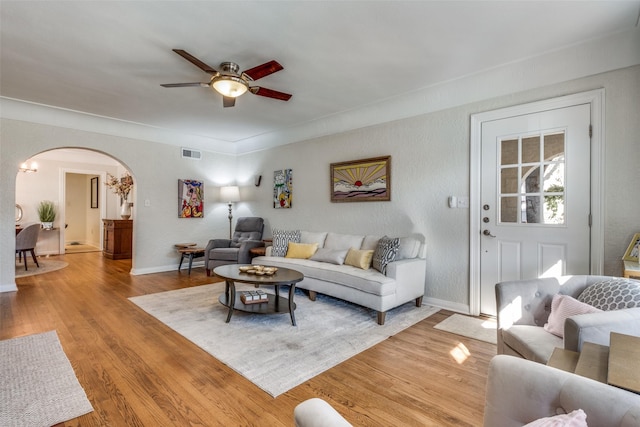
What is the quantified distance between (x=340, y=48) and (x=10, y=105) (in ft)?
15.4

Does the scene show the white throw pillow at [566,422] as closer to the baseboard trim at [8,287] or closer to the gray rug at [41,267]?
the baseboard trim at [8,287]

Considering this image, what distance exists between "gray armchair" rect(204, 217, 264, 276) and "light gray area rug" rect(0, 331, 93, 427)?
2.77 m

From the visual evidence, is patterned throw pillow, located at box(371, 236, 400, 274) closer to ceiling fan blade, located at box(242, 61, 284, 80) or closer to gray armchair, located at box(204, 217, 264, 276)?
ceiling fan blade, located at box(242, 61, 284, 80)

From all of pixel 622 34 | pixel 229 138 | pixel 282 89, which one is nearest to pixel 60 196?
pixel 229 138

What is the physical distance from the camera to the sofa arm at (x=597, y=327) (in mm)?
1350

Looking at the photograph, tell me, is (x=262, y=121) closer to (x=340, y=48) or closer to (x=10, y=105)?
(x=340, y=48)

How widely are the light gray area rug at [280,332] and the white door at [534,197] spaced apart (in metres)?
1.04

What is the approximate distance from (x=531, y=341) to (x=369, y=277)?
1.68 metres

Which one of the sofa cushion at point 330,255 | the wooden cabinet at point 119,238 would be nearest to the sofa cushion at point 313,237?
the sofa cushion at point 330,255

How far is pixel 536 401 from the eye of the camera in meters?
0.85

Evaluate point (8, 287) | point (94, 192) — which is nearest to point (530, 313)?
point (8, 287)

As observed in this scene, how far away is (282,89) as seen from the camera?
3.79m

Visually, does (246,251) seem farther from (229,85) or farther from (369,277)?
(229,85)

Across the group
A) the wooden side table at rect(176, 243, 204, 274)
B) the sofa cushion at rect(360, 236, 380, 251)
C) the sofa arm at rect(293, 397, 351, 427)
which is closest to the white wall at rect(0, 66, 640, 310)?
the sofa cushion at rect(360, 236, 380, 251)
